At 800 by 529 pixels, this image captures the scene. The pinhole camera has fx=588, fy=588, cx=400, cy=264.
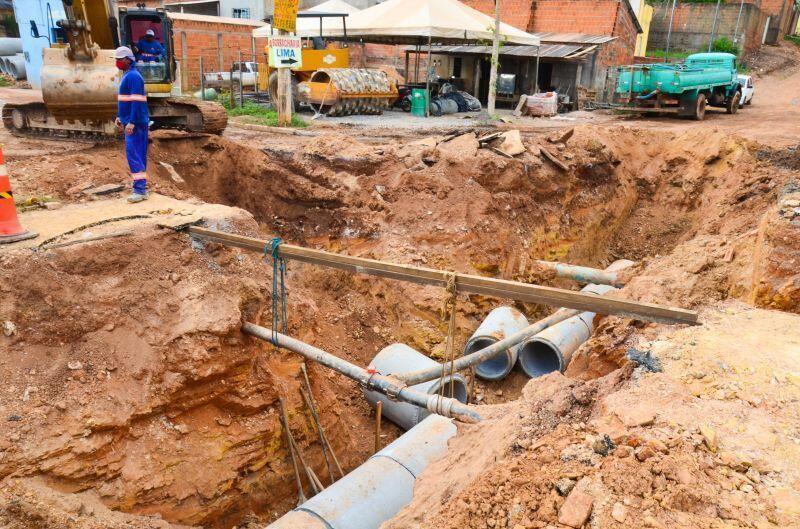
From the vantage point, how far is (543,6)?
25.6m

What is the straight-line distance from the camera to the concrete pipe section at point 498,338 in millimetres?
7934

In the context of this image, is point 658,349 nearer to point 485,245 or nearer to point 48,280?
point 48,280

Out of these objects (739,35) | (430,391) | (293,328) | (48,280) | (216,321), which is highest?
(739,35)

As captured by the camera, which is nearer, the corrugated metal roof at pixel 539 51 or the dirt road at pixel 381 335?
the dirt road at pixel 381 335

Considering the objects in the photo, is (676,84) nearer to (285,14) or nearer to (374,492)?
(285,14)

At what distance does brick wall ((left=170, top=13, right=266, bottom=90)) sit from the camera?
24.1 m

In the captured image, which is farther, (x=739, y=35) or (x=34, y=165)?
(x=739, y=35)

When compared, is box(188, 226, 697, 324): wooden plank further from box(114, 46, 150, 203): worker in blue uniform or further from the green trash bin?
the green trash bin

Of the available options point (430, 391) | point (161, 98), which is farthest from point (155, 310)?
point (161, 98)

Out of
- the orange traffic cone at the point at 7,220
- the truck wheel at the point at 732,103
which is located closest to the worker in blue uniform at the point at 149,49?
the orange traffic cone at the point at 7,220

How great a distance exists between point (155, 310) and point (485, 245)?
5516mm

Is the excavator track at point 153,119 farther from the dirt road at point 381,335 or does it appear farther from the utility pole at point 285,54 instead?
the utility pole at point 285,54

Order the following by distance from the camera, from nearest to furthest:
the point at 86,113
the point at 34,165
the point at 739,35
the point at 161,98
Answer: the point at 34,165 < the point at 86,113 < the point at 161,98 < the point at 739,35

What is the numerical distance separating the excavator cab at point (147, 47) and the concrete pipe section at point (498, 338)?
22.4ft
